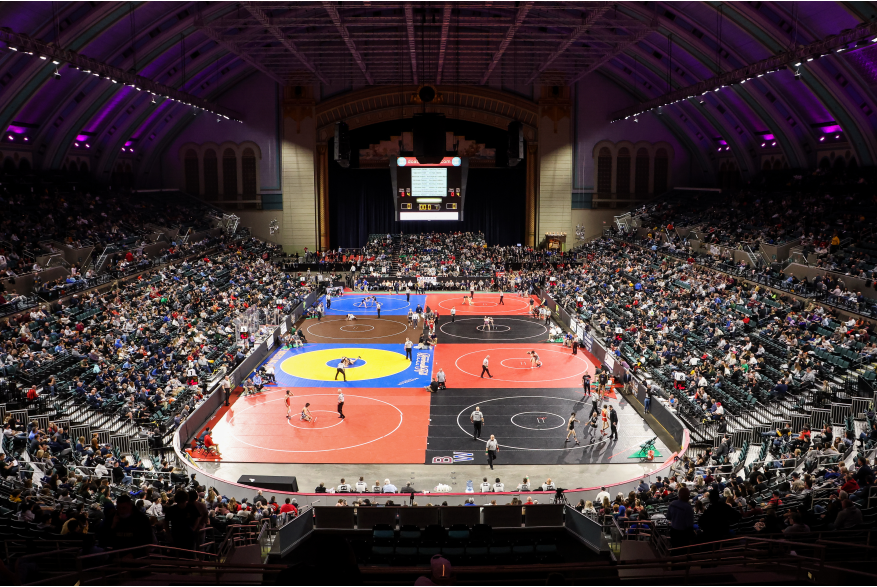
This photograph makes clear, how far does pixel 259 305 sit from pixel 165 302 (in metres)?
6.73

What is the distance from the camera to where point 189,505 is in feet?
33.7

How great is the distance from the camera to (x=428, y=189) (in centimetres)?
4791

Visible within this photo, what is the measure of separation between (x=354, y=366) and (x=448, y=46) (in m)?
22.4

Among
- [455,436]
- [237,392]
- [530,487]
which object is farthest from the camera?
[237,392]

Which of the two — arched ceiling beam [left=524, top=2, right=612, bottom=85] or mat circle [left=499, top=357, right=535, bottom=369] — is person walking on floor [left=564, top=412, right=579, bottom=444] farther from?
arched ceiling beam [left=524, top=2, right=612, bottom=85]

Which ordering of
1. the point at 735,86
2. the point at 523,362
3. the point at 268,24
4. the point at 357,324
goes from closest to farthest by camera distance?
the point at 268,24, the point at 523,362, the point at 357,324, the point at 735,86

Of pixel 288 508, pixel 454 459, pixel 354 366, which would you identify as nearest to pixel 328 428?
pixel 454 459

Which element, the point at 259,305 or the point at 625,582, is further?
the point at 259,305

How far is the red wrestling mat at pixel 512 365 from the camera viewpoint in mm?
31797

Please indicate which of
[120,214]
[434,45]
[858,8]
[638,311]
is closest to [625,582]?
[858,8]

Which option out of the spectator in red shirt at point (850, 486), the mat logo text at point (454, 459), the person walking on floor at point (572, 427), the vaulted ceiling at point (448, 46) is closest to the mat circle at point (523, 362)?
the person walking on floor at point (572, 427)

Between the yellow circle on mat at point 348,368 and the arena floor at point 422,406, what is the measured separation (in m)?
0.05

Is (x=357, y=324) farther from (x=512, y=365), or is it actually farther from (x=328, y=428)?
(x=328, y=428)

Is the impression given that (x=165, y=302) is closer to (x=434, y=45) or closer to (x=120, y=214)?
(x=120, y=214)
